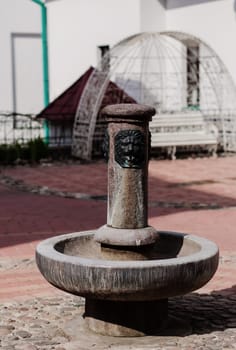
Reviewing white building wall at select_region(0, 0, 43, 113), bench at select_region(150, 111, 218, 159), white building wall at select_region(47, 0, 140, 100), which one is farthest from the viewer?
white building wall at select_region(0, 0, 43, 113)

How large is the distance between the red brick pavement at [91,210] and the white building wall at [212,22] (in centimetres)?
242

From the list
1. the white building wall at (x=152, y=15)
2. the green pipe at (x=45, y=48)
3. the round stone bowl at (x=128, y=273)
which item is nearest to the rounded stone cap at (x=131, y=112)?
the round stone bowl at (x=128, y=273)

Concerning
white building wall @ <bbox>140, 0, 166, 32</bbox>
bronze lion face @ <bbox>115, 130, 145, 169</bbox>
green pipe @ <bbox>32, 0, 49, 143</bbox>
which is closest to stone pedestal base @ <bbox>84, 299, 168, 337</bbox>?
bronze lion face @ <bbox>115, 130, 145, 169</bbox>

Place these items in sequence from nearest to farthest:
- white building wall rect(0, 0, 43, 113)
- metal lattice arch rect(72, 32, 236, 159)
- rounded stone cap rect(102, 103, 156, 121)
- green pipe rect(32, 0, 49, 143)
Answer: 1. rounded stone cap rect(102, 103, 156, 121)
2. metal lattice arch rect(72, 32, 236, 159)
3. white building wall rect(0, 0, 43, 113)
4. green pipe rect(32, 0, 49, 143)

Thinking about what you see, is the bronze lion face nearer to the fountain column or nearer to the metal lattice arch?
the fountain column

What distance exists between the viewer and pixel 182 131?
16906 mm

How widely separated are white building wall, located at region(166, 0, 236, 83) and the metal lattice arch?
221mm

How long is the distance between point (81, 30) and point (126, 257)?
51.3 feet

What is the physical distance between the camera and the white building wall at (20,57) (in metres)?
21.1

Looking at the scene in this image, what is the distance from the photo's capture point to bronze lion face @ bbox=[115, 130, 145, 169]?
495 cm

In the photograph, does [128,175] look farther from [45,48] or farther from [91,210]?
[45,48]

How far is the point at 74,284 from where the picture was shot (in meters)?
4.66

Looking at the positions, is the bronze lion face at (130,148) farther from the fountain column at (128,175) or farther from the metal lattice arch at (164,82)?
the metal lattice arch at (164,82)

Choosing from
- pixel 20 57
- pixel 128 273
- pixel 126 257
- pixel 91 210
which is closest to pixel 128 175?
pixel 126 257
